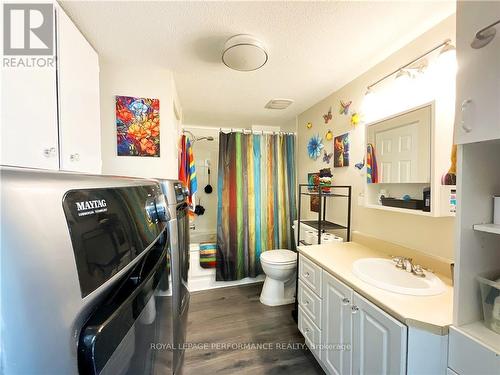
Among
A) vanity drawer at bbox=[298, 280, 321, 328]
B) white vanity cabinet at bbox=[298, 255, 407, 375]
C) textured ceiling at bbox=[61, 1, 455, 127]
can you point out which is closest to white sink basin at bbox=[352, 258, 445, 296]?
white vanity cabinet at bbox=[298, 255, 407, 375]

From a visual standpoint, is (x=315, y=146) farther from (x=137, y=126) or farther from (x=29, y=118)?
(x=29, y=118)

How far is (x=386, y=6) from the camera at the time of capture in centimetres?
104

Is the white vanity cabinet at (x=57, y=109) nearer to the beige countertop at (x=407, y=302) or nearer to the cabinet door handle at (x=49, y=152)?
the cabinet door handle at (x=49, y=152)

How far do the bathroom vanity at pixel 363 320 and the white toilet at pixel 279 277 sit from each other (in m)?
0.47

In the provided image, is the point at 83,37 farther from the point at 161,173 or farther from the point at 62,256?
the point at 62,256

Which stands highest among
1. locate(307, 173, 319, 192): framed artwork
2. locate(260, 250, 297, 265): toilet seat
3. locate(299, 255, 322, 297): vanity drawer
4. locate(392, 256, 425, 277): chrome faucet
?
locate(307, 173, 319, 192): framed artwork

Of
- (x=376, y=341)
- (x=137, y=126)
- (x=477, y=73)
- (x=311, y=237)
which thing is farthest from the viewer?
(x=311, y=237)

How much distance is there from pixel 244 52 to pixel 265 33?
16cm

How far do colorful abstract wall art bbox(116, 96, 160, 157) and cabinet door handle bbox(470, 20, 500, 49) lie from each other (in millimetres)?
1721

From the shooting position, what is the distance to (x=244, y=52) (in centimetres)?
129

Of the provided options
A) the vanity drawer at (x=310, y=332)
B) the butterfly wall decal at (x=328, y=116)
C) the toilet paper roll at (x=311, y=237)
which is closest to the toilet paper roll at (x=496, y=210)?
the vanity drawer at (x=310, y=332)

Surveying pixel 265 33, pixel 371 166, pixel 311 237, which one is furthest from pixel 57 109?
pixel 311 237

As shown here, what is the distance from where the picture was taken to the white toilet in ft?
6.91

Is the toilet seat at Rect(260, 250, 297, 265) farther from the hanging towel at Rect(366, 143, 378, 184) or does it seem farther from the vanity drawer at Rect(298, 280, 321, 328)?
the hanging towel at Rect(366, 143, 378, 184)
